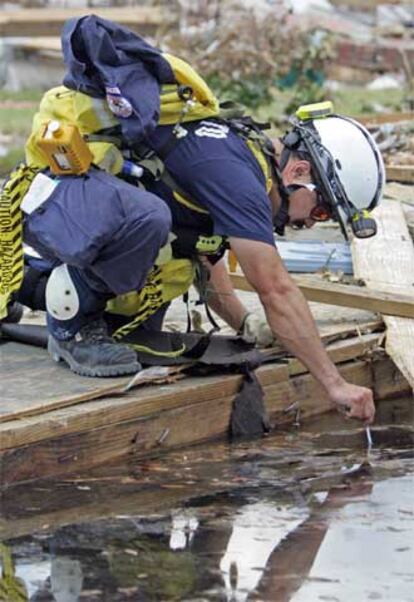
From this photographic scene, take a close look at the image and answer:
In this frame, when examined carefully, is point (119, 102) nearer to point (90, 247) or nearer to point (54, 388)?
point (90, 247)

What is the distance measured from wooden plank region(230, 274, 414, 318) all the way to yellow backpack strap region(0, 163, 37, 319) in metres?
1.15

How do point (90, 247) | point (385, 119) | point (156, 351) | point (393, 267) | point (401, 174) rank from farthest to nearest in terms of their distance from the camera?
point (385, 119), point (401, 174), point (393, 267), point (156, 351), point (90, 247)

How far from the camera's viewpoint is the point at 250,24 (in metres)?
15.6

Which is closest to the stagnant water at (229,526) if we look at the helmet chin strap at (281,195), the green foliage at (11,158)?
the helmet chin strap at (281,195)

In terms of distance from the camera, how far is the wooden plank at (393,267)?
6871mm

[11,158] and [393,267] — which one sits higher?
[393,267]

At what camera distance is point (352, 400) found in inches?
227

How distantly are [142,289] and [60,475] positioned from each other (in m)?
0.92

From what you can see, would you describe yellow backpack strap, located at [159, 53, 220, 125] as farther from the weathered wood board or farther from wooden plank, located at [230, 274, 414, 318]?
wooden plank, located at [230, 274, 414, 318]

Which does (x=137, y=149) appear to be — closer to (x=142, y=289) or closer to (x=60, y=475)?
(x=142, y=289)

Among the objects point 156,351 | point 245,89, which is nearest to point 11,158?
point 245,89

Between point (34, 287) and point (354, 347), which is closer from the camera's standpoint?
point (34, 287)

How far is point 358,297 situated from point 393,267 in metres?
1.10

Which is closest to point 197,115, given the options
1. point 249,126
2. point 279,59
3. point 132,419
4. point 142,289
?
point 249,126
